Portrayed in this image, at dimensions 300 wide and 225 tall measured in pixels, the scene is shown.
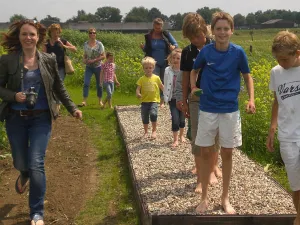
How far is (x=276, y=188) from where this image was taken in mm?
5590

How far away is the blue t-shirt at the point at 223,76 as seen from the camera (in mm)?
4566

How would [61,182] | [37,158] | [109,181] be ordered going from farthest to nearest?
[109,181] → [61,182] → [37,158]

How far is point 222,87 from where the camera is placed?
4.58 m

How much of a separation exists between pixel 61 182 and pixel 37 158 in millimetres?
1762

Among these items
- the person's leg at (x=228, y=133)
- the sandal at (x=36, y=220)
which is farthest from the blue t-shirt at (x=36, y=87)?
the person's leg at (x=228, y=133)

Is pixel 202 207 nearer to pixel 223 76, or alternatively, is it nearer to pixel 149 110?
pixel 223 76

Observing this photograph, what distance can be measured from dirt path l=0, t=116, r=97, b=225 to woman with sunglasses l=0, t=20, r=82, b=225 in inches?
20.1

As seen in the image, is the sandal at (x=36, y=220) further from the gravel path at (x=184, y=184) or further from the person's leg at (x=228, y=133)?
the person's leg at (x=228, y=133)

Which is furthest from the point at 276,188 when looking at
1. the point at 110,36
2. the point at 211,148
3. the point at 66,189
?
the point at 110,36

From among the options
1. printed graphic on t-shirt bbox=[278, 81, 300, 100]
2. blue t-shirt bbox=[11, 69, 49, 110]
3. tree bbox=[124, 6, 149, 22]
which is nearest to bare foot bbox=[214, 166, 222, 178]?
printed graphic on t-shirt bbox=[278, 81, 300, 100]

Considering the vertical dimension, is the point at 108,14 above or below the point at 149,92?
below

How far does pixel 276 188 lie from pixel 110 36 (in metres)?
24.8

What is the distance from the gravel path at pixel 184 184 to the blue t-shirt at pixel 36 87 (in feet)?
4.91

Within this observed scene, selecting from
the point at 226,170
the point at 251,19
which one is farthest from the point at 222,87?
the point at 251,19
